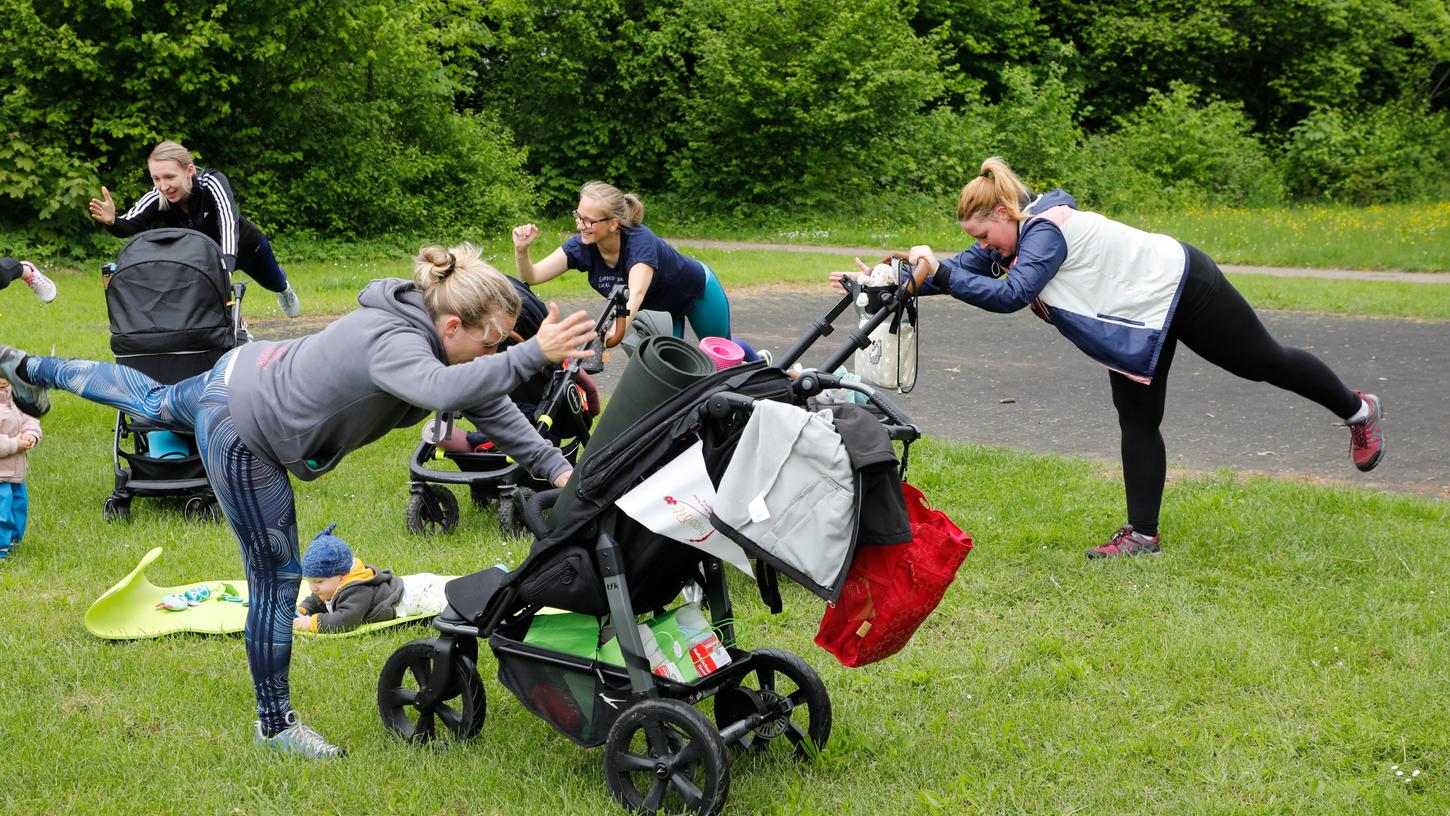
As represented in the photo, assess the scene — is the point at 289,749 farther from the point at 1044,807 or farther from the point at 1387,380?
the point at 1387,380

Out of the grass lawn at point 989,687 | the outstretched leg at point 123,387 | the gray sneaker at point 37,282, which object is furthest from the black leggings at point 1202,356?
the gray sneaker at point 37,282

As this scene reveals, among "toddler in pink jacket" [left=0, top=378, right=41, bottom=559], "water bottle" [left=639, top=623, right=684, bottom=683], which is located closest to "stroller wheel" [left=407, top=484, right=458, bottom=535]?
"toddler in pink jacket" [left=0, top=378, right=41, bottom=559]

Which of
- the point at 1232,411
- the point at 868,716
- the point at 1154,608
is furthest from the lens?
the point at 1232,411

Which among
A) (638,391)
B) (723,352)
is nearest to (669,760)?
(638,391)

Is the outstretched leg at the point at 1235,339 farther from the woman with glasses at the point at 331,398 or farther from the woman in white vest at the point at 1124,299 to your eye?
the woman with glasses at the point at 331,398

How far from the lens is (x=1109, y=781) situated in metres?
3.62

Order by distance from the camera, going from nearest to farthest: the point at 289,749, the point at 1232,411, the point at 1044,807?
the point at 1044,807 → the point at 289,749 → the point at 1232,411

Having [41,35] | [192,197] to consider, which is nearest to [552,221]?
[41,35]

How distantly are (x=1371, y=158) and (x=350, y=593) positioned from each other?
27054 mm

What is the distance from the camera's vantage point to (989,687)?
14.0ft

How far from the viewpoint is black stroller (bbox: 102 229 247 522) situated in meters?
6.27

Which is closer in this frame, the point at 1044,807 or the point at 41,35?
the point at 1044,807

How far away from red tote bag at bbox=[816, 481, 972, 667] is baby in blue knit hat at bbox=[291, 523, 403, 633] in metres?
2.20

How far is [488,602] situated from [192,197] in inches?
191
